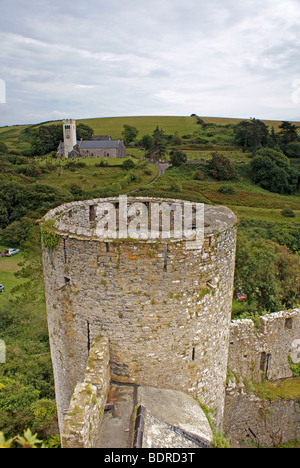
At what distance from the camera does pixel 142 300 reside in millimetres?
6699

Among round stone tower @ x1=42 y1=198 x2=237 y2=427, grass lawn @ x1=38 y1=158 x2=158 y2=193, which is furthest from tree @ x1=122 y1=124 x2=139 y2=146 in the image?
round stone tower @ x1=42 y1=198 x2=237 y2=427

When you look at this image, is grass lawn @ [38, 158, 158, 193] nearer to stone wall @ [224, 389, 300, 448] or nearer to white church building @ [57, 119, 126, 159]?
white church building @ [57, 119, 126, 159]

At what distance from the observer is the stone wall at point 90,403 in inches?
198

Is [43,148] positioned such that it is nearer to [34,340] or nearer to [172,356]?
[34,340]

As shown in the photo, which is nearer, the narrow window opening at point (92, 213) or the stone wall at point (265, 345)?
the narrow window opening at point (92, 213)

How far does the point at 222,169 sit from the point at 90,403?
68029 mm

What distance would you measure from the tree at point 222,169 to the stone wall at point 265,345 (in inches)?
2336

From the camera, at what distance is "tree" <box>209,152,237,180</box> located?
69.3m

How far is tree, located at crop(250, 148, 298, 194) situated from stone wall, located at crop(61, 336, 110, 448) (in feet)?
221

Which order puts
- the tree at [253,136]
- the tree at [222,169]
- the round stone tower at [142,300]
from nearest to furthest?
the round stone tower at [142,300], the tree at [222,169], the tree at [253,136]

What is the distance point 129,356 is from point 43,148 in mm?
99830

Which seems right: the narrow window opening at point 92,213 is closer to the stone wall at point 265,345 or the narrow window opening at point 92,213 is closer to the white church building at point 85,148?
the stone wall at point 265,345

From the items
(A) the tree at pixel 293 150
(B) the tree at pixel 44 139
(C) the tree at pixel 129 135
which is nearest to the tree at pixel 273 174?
(A) the tree at pixel 293 150

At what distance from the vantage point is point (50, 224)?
7469mm
